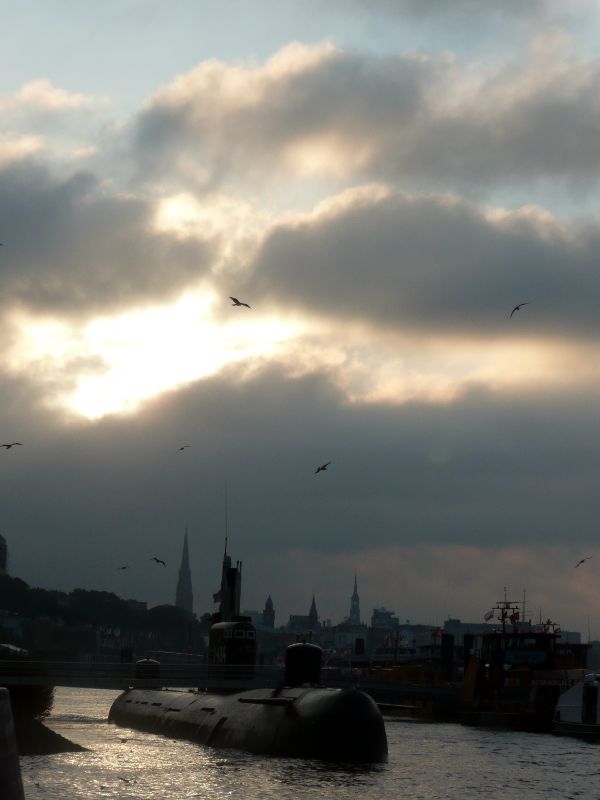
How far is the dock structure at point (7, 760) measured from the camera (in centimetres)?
2638

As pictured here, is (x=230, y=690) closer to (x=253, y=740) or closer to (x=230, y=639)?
(x=230, y=639)

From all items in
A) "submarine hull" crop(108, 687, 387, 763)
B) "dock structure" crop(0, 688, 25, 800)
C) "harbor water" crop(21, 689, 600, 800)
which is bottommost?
"harbor water" crop(21, 689, 600, 800)

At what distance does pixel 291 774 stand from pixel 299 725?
303 cm

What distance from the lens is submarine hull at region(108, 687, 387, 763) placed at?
50531 millimetres

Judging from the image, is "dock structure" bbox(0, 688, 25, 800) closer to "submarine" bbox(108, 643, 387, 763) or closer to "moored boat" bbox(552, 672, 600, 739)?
"submarine" bbox(108, 643, 387, 763)

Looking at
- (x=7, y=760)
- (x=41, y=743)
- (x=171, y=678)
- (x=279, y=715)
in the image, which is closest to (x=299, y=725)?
(x=279, y=715)

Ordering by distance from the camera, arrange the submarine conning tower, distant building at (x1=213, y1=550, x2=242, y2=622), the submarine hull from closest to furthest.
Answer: the submarine hull
the submarine conning tower
distant building at (x1=213, y1=550, x2=242, y2=622)

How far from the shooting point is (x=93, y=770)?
51.0 metres

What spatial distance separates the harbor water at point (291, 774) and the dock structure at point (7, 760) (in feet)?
52.0

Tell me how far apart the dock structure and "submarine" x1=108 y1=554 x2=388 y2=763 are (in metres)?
25.0

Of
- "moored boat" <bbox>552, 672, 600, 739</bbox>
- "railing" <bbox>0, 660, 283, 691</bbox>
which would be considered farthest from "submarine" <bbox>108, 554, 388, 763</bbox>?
"moored boat" <bbox>552, 672, 600, 739</bbox>

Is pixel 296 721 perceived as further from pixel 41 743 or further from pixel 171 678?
pixel 171 678

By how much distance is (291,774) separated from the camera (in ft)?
159

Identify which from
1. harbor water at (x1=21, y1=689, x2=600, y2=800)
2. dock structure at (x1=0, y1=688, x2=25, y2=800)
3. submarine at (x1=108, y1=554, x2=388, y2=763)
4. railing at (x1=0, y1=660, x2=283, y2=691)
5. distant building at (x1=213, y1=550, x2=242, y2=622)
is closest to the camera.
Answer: dock structure at (x1=0, y1=688, x2=25, y2=800)
